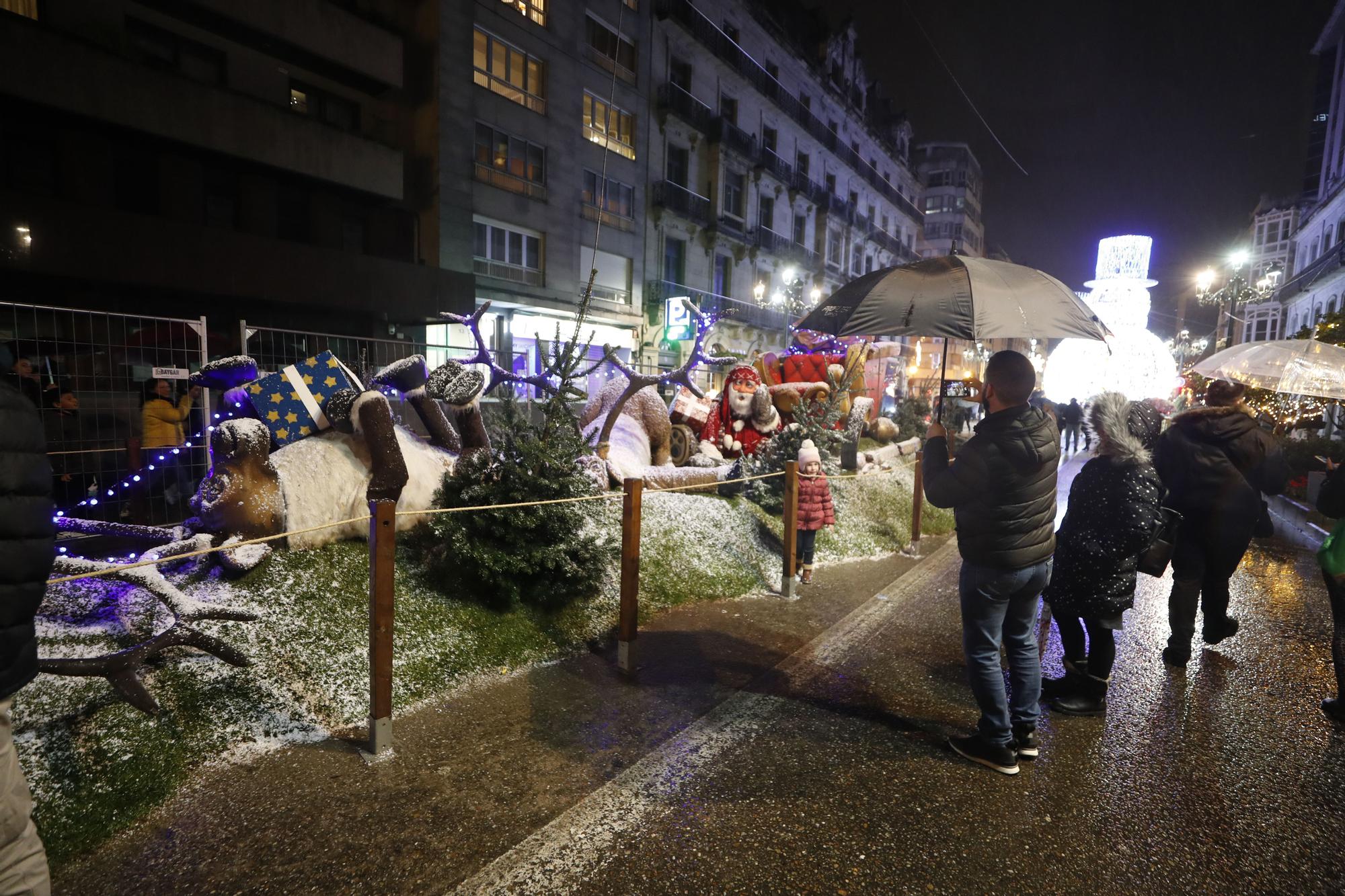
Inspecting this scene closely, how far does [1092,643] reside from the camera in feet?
13.3

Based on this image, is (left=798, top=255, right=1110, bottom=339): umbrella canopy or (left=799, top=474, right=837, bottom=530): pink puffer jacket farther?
(left=799, top=474, right=837, bottom=530): pink puffer jacket

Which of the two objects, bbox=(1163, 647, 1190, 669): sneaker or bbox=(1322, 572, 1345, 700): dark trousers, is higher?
bbox=(1322, 572, 1345, 700): dark trousers

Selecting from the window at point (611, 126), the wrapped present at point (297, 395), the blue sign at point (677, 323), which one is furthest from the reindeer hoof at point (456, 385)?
the window at point (611, 126)

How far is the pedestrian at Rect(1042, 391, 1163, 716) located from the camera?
12.5 ft

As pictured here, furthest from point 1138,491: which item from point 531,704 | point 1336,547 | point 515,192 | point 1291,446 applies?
point 515,192

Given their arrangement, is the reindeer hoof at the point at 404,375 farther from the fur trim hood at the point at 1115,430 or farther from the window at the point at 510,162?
the window at the point at 510,162

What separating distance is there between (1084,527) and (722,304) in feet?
81.9

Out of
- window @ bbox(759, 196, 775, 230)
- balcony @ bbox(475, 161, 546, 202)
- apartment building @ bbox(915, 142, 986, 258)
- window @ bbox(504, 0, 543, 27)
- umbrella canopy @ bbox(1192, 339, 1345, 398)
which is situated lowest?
umbrella canopy @ bbox(1192, 339, 1345, 398)

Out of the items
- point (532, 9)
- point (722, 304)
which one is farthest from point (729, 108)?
point (532, 9)

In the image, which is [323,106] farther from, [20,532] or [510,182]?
[20,532]

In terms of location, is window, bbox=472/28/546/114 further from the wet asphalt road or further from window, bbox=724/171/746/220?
the wet asphalt road

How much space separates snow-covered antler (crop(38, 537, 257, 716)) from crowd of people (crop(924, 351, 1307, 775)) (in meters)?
3.86

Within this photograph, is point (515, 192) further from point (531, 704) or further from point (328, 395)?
point (531, 704)

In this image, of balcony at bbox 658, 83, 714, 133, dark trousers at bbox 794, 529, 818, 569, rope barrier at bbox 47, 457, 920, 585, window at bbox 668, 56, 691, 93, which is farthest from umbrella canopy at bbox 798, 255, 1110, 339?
window at bbox 668, 56, 691, 93
